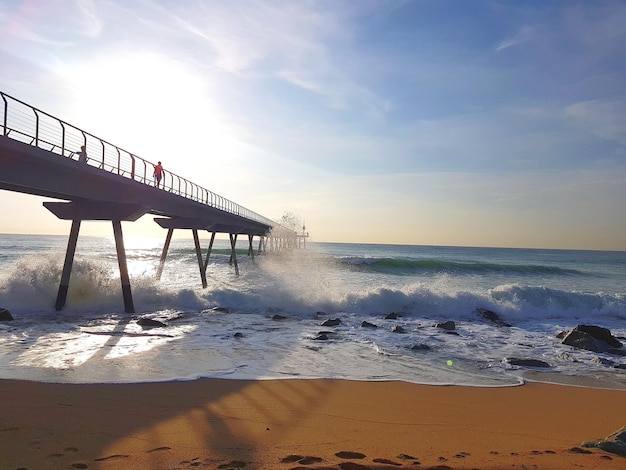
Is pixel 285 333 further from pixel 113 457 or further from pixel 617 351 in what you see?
pixel 113 457

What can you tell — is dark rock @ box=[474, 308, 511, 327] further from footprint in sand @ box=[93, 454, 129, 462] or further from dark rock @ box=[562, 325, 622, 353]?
footprint in sand @ box=[93, 454, 129, 462]

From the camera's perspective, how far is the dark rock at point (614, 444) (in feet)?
14.9

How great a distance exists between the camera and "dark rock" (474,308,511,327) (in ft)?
53.8

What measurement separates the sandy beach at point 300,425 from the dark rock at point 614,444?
0.11 metres

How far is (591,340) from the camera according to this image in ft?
37.4

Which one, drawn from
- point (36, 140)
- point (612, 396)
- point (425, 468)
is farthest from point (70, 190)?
point (612, 396)

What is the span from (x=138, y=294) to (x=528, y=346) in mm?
14076

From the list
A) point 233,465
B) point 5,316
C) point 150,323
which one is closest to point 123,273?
point 5,316

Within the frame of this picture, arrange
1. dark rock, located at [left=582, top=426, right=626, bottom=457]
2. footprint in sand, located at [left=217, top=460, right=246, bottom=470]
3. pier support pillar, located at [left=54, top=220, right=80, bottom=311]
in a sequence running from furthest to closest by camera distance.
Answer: pier support pillar, located at [left=54, top=220, right=80, bottom=311]
dark rock, located at [left=582, top=426, right=626, bottom=457]
footprint in sand, located at [left=217, top=460, right=246, bottom=470]

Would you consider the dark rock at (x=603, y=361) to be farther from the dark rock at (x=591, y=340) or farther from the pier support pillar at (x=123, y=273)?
the pier support pillar at (x=123, y=273)

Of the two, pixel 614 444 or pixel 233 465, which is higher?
pixel 614 444

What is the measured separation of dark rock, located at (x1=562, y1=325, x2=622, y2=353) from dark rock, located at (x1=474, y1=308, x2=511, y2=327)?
3859mm

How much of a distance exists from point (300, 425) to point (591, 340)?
30.3ft

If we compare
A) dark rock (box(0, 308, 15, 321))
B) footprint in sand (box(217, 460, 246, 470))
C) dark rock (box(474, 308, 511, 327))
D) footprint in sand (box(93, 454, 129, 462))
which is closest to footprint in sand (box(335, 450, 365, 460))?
footprint in sand (box(217, 460, 246, 470))
